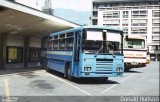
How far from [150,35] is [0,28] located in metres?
110

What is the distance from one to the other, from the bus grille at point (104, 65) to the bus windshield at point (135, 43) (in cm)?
1107

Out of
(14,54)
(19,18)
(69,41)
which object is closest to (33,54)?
(14,54)

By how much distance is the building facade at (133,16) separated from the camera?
13038 centimetres

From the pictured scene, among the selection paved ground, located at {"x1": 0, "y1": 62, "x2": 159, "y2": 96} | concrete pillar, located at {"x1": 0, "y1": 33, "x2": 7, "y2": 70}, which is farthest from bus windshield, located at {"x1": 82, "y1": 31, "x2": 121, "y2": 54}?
concrete pillar, located at {"x1": 0, "y1": 33, "x2": 7, "y2": 70}

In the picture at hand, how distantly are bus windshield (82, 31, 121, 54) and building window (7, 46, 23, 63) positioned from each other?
46.3 feet

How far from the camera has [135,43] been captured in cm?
2777

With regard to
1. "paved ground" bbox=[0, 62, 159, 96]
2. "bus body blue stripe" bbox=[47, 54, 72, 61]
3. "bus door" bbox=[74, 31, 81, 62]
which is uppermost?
"bus door" bbox=[74, 31, 81, 62]

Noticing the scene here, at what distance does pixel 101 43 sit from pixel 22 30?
40.9 feet

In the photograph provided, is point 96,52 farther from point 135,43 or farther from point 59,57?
point 135,43

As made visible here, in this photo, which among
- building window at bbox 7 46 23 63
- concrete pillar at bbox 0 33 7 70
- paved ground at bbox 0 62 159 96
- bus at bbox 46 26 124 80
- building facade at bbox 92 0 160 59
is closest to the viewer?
paved ground at bbox 0 62 159 96

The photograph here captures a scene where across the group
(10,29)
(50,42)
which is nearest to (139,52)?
(50,42)

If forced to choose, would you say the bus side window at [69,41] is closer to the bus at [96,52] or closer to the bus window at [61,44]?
the bus at [96,52]

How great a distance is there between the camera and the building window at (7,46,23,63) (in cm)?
2918

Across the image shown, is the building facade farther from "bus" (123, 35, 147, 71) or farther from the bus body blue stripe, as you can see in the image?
the bus body blue stripe
